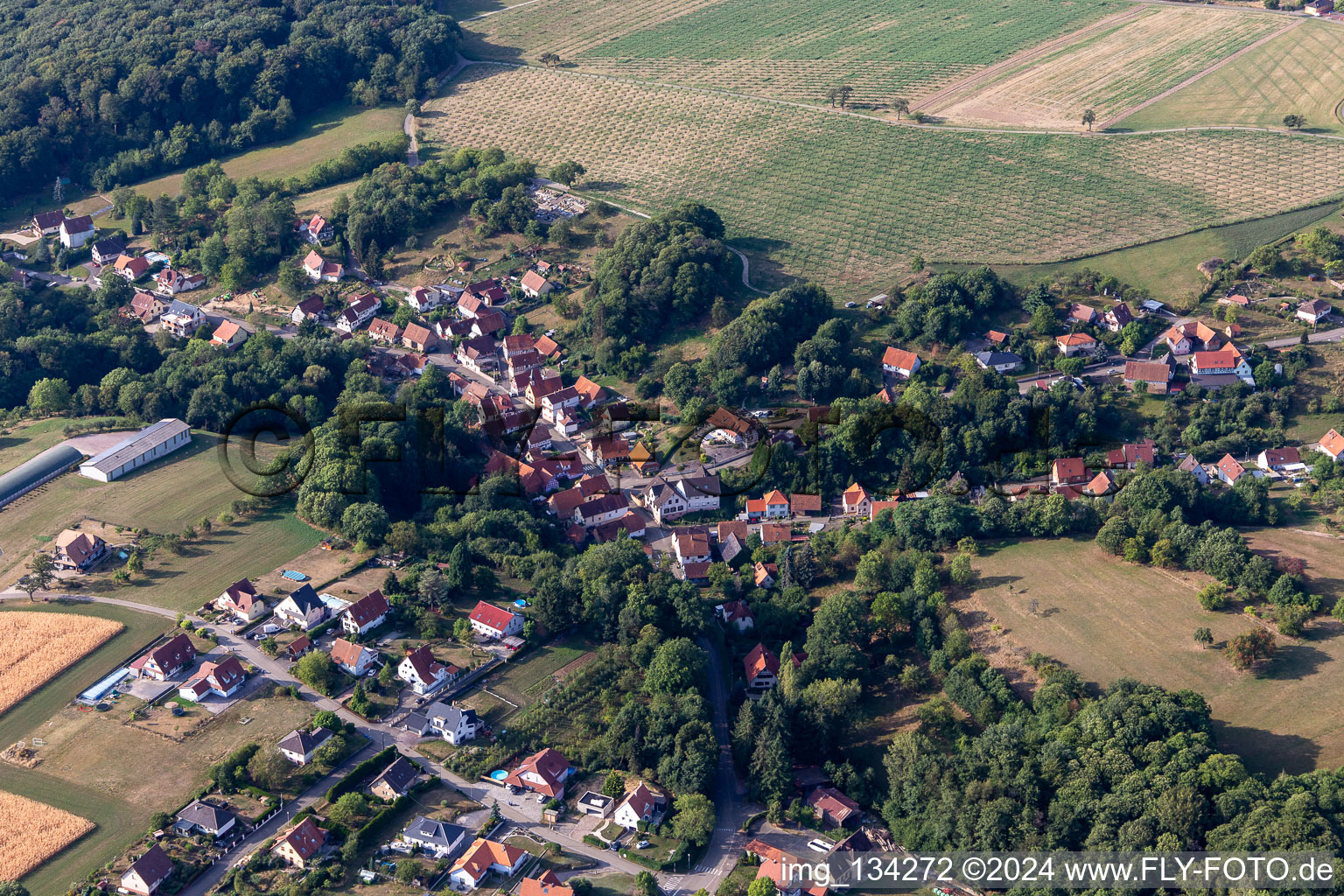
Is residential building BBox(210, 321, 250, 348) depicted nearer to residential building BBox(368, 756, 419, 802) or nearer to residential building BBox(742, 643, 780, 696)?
residential building BBox(368, 756, 419, 802)

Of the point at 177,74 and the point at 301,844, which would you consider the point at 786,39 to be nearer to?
the point at 177,74

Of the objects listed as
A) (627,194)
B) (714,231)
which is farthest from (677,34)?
(714,231)

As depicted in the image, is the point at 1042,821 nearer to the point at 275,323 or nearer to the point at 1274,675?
the point at 1274,675

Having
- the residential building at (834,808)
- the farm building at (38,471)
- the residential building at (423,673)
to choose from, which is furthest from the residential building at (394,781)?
the farm building at (38,471)

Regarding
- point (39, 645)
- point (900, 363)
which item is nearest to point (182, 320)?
point (39, 645)

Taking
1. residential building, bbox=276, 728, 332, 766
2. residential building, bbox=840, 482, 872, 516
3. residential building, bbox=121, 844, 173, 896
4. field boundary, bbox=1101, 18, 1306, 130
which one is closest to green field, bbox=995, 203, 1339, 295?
field boundary, bbox=1101, 18, 1306, 130

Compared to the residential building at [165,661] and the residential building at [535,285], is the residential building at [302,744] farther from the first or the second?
the residential building at [535,285]
